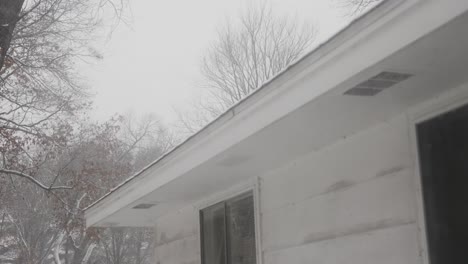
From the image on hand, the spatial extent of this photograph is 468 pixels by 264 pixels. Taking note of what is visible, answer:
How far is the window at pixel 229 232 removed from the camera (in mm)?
5211

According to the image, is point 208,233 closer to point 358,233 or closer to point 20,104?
point 358,233

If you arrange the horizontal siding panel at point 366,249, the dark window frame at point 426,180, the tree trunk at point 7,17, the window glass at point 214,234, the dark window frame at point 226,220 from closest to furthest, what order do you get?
the dark window frame at point 426,180
the horizontal siding panel at point 366,249
the dark window frame at point 226,220
the window glass at point 214,234
the tree trunk at point 7,17

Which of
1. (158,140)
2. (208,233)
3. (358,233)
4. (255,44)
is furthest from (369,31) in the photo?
(158,140)

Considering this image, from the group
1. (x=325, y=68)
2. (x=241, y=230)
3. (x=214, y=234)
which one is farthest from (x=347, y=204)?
(x=214, y=234)

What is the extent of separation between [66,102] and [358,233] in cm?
1531

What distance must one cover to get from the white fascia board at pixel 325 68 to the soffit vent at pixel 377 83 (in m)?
0.21

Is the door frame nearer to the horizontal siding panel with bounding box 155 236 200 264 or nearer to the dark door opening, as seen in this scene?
the dark door opening

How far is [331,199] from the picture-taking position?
4020 mm

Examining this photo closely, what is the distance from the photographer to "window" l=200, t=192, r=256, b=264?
5211 millimetres

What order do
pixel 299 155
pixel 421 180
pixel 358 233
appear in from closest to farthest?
pixel 421 180, pixel 358 233, pixel 299 155

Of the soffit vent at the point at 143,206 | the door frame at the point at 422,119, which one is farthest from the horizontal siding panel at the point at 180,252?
the door frame at the point at 422,119

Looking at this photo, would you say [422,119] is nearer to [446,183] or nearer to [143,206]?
[446,183]

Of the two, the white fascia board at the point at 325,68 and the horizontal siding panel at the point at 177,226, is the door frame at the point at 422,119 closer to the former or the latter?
the white fascia board at the point at 325,68

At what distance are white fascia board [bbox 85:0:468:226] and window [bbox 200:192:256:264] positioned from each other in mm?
982
